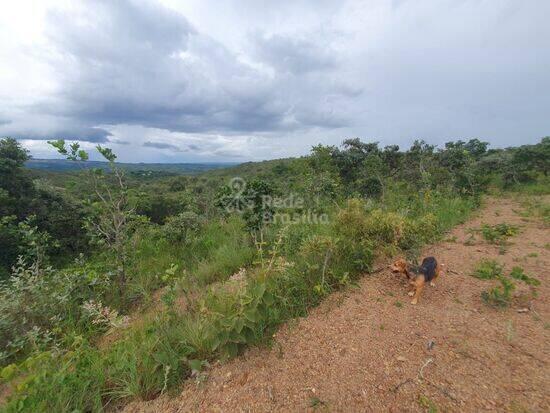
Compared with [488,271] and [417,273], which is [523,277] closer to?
[488,271]

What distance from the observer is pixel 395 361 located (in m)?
1.95

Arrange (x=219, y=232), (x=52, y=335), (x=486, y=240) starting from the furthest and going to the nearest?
(x=219, y=232)
(x=486, y=240)
(x=52, y=335)

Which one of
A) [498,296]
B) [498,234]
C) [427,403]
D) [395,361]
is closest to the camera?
[427,403]

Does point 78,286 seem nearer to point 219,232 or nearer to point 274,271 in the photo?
point 274,271

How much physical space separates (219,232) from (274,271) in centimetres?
343

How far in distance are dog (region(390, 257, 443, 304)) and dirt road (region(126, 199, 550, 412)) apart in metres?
0.10

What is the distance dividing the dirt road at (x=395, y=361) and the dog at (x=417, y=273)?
0.33 feet

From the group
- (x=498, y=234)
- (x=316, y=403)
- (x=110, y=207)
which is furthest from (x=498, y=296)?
(x=110, y=207)

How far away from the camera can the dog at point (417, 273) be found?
2.63 m

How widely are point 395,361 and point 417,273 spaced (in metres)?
1.01

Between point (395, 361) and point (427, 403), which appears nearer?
point (427, 403)

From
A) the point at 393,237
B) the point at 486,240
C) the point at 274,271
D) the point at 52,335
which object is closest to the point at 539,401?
the point at 393,237

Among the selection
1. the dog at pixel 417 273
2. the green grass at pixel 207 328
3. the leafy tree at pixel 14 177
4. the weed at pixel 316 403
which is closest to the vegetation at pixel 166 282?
the green grass at pixel 207 328

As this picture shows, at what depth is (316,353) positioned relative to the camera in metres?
2.10
